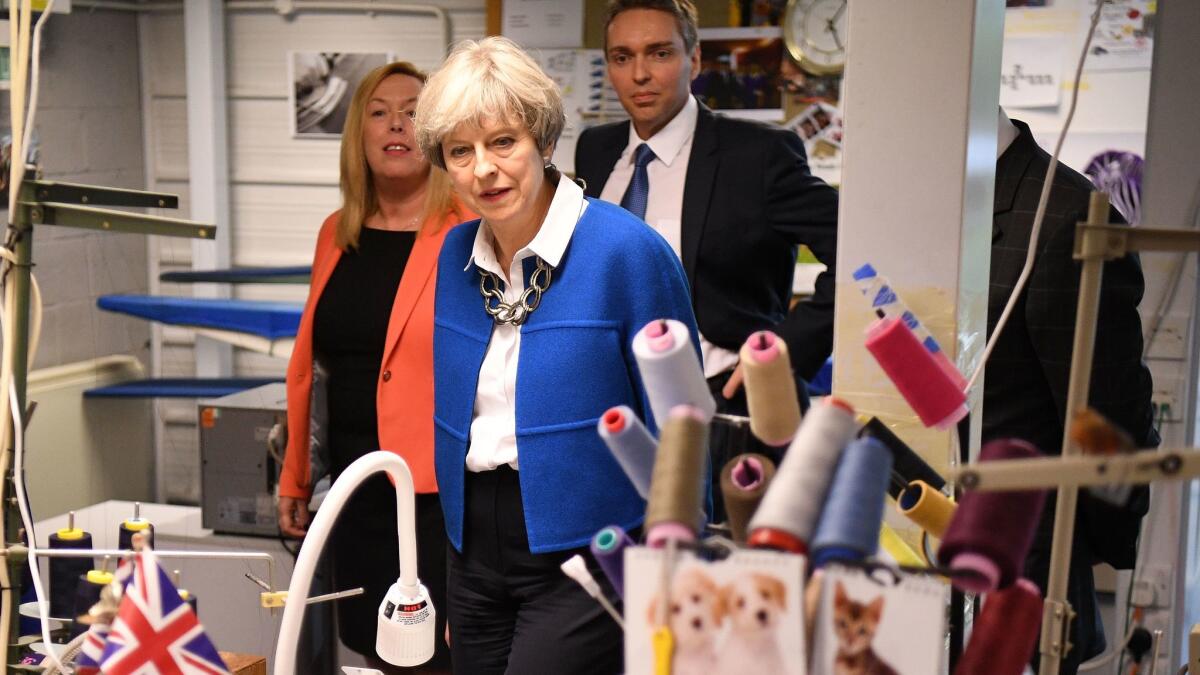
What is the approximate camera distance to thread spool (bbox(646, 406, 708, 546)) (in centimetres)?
84

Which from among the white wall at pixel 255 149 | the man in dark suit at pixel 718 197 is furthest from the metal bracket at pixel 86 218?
the white wall at pixel 255 149

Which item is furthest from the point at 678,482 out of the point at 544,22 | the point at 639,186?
the point at 544,22

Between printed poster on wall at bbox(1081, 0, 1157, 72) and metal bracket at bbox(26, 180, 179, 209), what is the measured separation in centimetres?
303

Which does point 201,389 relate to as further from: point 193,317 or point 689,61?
point 689,61

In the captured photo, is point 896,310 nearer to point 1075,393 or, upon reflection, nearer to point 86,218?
point 1075,393

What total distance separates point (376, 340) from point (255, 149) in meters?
2.21

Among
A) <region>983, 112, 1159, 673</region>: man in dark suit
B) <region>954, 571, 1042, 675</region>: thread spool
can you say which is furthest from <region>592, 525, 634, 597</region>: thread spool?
<region>983, 112, 1159, 673</region>: man in dark suit

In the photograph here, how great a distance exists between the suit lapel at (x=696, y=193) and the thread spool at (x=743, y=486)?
1.27 meters

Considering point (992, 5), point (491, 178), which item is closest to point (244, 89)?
point (491, 178)

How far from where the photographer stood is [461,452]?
1664mm

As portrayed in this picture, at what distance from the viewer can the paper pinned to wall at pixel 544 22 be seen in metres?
3.82

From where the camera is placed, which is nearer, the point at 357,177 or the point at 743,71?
the point at 357,177

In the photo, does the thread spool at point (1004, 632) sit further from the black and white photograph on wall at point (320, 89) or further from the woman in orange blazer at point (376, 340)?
the black and white photograph on wall at point (320, 89)

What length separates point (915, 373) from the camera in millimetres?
1095
